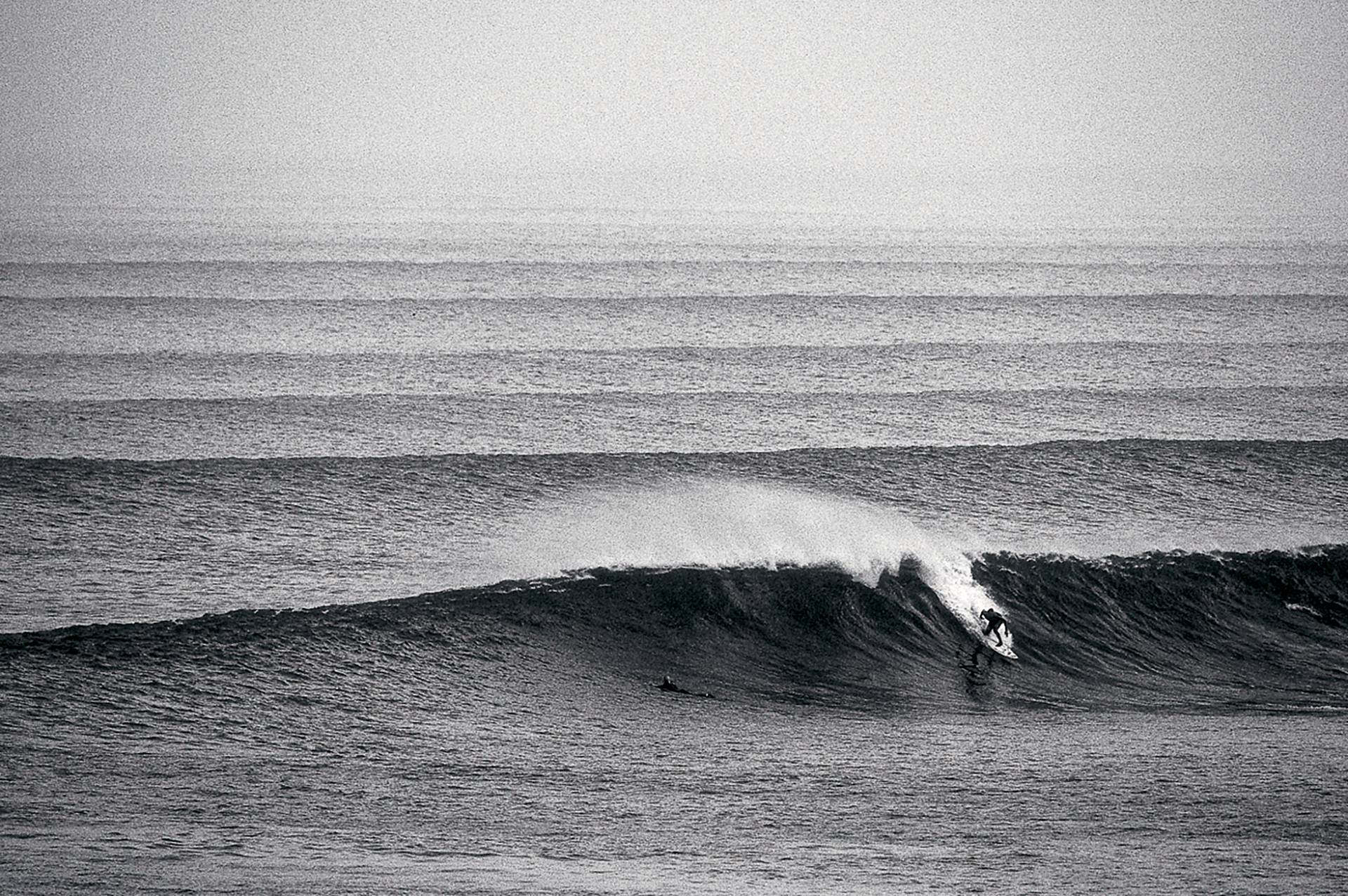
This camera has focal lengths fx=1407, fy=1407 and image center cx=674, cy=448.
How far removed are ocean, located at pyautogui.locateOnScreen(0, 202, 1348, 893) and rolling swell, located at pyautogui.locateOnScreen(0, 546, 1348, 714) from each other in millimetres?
87

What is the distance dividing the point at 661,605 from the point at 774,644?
198cm

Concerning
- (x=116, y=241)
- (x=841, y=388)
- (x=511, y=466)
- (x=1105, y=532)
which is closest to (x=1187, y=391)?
(x=841, y=388)

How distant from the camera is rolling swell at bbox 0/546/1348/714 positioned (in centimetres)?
1978

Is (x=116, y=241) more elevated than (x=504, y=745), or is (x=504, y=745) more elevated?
(x=116, y=241)

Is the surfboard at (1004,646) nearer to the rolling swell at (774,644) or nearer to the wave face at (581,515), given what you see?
the rolling swell at (774,644)

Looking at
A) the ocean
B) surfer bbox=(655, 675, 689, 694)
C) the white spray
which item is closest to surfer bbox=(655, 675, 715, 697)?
surfer bbox=(655, 675, 689, 694)

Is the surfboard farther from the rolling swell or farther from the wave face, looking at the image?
the wave face

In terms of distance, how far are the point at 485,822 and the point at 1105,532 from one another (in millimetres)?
17282

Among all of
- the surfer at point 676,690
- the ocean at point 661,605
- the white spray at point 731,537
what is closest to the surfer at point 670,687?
the surfer at point 676,690

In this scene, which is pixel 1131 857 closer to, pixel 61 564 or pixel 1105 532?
pixel 1105 532

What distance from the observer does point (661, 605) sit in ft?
74.6

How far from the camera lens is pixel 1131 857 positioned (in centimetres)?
1447

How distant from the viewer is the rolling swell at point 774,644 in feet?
64.9

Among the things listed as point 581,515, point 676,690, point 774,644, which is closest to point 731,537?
point 774,644
